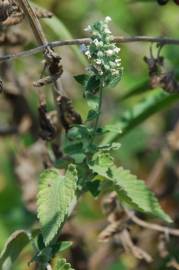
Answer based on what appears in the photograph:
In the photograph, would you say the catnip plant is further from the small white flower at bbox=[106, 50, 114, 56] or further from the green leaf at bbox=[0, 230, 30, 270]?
the green leaf at bbox=[0, 230, 30, 270]

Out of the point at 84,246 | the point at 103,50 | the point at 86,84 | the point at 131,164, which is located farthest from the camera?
the point at 131,164

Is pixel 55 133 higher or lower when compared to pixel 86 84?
lower

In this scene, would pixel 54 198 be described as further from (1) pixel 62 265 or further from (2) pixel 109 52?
(2) pixel 109 52

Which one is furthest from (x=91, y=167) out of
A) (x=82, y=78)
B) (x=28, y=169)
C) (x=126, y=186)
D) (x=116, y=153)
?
(x=116, y=153)

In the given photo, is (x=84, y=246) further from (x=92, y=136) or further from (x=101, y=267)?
(x=92, y=136)

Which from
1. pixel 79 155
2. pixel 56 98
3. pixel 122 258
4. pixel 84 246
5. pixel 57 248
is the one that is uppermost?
pixel 56 98

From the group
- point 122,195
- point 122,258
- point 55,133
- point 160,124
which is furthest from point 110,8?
point 122,195

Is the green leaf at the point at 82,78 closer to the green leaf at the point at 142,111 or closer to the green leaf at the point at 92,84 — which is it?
the green leaf at the point at 92,84
